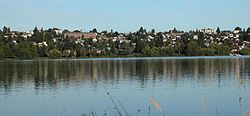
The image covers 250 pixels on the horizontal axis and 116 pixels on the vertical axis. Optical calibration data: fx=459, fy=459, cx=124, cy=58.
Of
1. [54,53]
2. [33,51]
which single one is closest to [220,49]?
[54,53]

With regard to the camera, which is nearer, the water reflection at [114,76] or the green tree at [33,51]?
the water reflection at [114,76]

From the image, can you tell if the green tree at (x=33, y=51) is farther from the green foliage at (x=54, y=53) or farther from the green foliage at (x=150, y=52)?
the green foliage at (x=150, y=52)

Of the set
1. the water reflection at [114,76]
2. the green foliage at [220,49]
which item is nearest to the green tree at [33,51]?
the green foliage at [220,49]

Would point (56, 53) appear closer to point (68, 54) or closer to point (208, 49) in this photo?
point (68, 54)

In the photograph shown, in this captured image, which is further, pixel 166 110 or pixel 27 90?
pixel 27 90

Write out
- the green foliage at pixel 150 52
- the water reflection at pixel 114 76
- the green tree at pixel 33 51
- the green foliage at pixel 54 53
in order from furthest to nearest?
the green foliage at pixel 150 52, the green foliage at pixel 54 53, the green tree at pixel 33 51, the water reflection at pixel 114 76

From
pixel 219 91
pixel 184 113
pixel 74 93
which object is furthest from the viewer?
pixel 74 93

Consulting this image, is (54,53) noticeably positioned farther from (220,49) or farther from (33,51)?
(220,49)

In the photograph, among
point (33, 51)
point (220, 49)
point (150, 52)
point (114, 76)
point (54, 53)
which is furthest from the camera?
point (150, 52)

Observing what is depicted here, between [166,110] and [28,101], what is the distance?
9.50 m

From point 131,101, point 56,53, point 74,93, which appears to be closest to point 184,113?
point 131,101

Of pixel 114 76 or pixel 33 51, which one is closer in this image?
pixel 114 76

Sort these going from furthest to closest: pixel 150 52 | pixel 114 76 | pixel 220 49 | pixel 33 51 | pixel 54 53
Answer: pixel 150 52 < pixel 220 49 < pixel 54 53 < pixel 33 51 < pixel 114 76

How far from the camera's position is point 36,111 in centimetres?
2278
